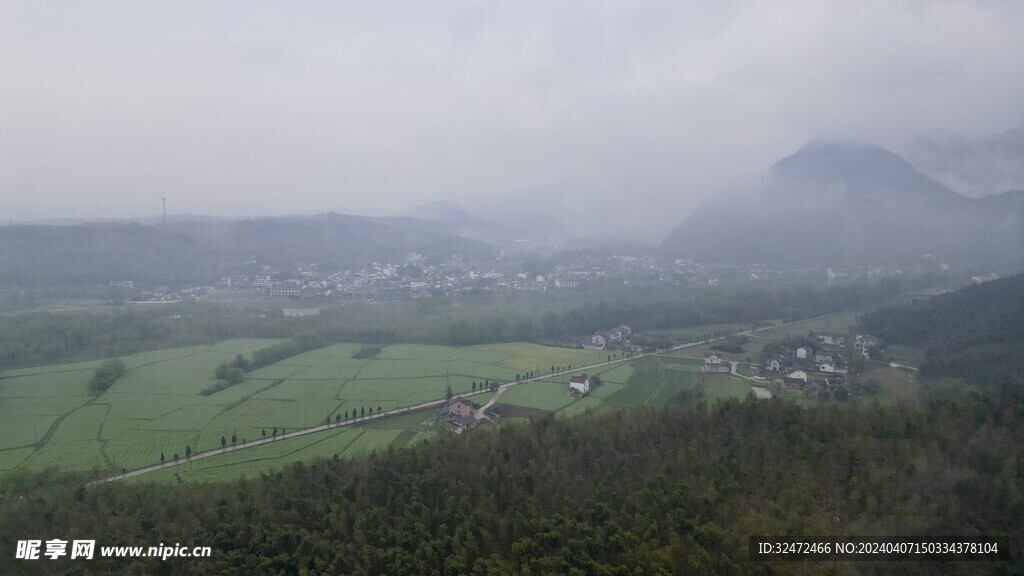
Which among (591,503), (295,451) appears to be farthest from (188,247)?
(591,503)

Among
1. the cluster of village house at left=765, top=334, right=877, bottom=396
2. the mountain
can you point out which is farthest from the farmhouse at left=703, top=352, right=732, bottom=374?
the mountain

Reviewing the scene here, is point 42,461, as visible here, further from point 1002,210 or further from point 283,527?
point 1002,210

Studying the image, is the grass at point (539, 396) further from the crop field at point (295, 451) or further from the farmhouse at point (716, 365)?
the farmhouse at point (716, 365)

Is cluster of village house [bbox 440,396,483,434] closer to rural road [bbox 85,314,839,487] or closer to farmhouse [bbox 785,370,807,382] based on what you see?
rural road [bbox 85,314,839,487]

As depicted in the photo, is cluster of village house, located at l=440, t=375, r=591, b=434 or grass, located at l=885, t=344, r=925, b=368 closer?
cluster of village house, located at l=440, t=375, r=591, b=434

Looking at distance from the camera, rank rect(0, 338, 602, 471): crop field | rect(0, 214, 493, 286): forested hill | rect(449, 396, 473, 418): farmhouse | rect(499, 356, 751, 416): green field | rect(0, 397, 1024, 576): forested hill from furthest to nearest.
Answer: rect(0, 214, 493, 286): forested hill → rect(499, 356, 751, 416): green field → rect(449, 396, 473, 418): farmhouse → rect(0, 338, 602, 471): crop field → rect(0, 397, 1024, 576): forested hill

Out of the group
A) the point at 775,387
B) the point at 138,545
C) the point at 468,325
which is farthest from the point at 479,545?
the point at 468,325

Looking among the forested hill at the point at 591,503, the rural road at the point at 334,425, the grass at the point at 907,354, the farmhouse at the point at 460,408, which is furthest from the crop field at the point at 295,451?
the grass at the point at 907,354
